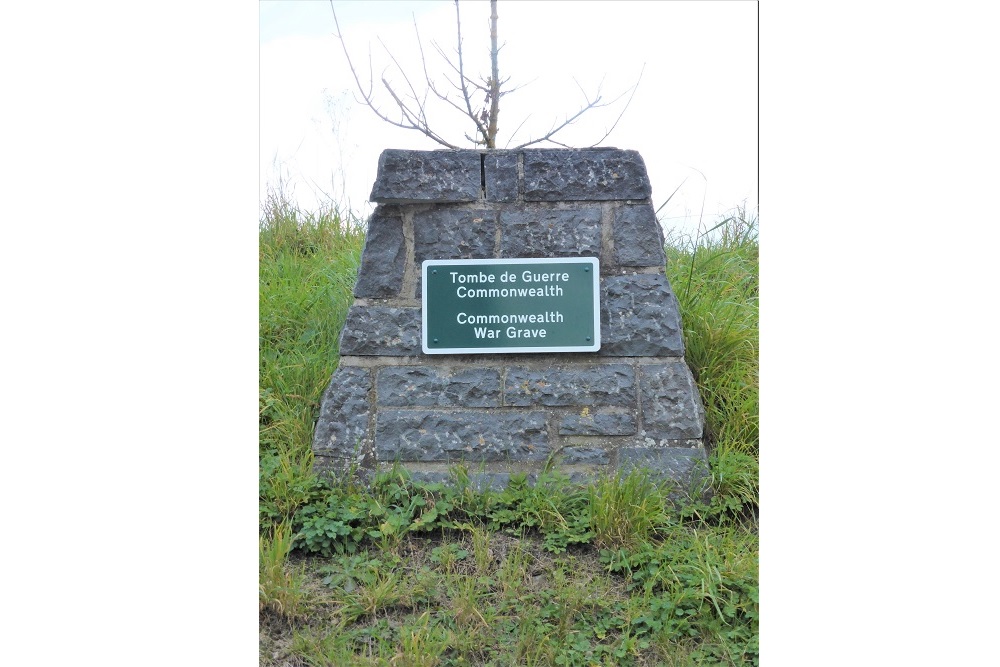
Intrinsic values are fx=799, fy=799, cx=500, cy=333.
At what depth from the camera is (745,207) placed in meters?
4.90

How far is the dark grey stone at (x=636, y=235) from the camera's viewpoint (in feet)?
10.8

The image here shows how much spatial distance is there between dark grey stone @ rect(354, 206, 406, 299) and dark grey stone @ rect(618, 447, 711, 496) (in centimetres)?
117

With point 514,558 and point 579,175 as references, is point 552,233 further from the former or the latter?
point 514,558

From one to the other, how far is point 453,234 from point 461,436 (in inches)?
32.7

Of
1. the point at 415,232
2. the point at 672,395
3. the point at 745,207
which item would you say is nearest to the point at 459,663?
the point at 672,395

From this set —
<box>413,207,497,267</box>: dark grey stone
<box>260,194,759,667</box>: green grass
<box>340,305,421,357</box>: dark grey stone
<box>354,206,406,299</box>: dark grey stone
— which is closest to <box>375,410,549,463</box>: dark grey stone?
<box>260,194,759,667</box>: green grass

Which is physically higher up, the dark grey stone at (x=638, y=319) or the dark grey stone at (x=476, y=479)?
the dark grey stone at (x=638, y=319)

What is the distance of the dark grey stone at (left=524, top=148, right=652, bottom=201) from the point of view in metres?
3.30

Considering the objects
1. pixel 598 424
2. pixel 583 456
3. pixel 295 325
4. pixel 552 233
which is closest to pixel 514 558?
pixel 583 456

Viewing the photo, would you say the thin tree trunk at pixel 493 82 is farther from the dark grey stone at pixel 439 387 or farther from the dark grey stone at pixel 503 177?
the dark grey stone at pixel 439 387

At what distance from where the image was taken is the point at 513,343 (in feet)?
10.6

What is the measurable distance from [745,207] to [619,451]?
2.33 meters

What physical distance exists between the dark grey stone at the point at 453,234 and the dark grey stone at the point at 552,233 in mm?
66

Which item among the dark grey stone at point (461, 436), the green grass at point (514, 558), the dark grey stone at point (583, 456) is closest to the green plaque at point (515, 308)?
the dark grey stone at point (461, 436)
